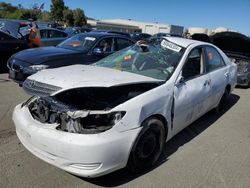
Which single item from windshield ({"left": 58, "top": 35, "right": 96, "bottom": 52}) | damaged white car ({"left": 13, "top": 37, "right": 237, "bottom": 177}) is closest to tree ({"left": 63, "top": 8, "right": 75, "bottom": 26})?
windshield ({"left": 58, "top": 35, "right": 96, "bottom": 52})

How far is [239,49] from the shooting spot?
33.5 feet

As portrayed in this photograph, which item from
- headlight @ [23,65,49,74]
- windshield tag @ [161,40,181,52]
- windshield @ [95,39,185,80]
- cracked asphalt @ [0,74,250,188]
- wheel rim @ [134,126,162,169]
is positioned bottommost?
cracked asphalt @ [0,74,250,188]

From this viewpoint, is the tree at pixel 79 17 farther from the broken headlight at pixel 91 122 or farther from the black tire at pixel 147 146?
the broken headlight at pixel 91 122

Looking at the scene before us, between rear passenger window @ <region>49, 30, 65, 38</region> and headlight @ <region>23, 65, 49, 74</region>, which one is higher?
rear passenger window @ <region>49, 30, 65, 38</region>

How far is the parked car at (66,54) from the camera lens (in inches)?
265

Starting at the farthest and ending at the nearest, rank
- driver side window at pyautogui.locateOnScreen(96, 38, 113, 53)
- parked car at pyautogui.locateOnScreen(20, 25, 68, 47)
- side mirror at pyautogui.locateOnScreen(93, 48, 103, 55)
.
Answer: parked car at pyautogui.locateOnScreen(20, 25, 68, 47)
driver side window at pyautogui.locateOnScreen(96, 38, 113, 53)
side mirror at pyautogui.locateOnScreen(93, 48, 103, 55)


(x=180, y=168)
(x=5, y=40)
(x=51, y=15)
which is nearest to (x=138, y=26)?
(x=51, y=15)

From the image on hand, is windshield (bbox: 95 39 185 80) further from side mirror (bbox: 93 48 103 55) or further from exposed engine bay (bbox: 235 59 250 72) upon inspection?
exposed engine bay (bbox: 235 59 250 72)

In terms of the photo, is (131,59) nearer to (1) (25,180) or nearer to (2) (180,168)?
(2) (180,168)

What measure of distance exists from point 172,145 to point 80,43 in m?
4.56

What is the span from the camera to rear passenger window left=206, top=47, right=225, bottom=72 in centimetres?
528

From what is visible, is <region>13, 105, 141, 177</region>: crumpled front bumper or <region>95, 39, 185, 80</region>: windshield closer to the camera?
<region>13, 105, 141, 177</region>: crumpled front bumper

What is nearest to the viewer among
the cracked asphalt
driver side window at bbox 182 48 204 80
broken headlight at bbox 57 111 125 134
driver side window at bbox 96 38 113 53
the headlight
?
broken headlight at bbox 57 111 125 134

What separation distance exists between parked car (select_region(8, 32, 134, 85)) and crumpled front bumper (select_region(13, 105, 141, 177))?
369 centimetres
